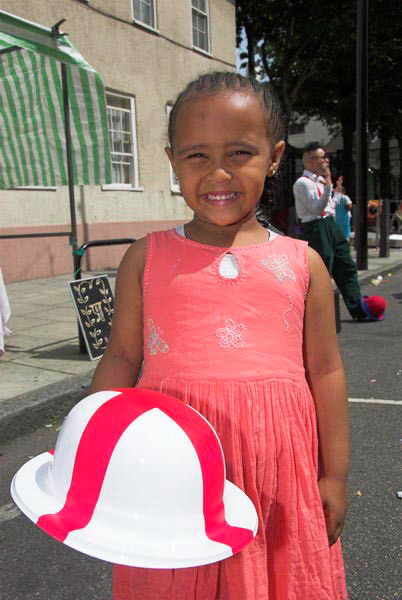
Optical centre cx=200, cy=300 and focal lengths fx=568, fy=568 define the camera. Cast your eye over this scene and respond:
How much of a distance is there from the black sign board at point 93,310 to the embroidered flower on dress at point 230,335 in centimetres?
367

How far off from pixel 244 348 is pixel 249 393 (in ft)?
0.34

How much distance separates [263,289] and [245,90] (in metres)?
0.46

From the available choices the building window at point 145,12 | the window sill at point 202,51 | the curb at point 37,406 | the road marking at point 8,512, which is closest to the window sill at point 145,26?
the building window at point 145,12

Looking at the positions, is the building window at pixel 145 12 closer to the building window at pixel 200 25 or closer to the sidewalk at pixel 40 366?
the building window at pixel 200 25

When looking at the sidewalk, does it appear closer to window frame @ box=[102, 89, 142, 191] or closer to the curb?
the curb

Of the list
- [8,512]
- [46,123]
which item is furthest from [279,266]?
[46,123]

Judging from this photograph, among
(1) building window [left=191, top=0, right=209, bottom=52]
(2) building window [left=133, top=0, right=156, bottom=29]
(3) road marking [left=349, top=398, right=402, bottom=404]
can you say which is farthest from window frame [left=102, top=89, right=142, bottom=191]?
(3) road marking [left=349, top=398, right=402, bottom=404]

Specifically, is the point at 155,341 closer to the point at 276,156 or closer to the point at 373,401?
the point at 276,156

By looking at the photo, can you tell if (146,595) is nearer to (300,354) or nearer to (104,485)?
(104,485)

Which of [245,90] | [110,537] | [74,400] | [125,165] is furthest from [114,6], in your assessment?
[110,537]

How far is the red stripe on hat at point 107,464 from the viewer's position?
0.94 meters

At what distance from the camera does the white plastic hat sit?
904mm

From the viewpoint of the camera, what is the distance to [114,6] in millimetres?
11438

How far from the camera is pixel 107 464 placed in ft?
3.16
